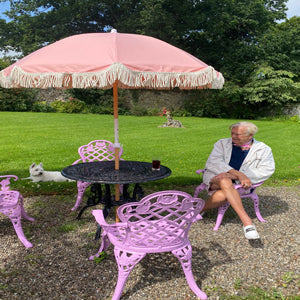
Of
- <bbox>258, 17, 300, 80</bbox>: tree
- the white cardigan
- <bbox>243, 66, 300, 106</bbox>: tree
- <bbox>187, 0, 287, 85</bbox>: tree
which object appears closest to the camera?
the white cardigan

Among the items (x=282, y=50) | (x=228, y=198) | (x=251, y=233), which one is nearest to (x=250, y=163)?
(x=228, y=198)

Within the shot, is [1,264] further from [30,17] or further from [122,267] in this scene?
[30,17]

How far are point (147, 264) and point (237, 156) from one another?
1.93m

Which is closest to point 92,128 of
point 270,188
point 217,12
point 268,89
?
point 270,188

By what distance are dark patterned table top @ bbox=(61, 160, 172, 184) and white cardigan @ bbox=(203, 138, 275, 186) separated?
0.68 m

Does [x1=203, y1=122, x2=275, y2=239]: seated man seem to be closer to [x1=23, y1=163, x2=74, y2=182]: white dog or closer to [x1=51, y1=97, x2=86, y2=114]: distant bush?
[x1=23, y1=163, x2=74, y2=182]: white dog

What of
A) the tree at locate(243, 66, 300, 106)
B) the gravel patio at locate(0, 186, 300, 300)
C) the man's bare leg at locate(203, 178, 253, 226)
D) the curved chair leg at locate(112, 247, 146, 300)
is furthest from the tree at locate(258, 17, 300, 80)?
the curved chair leg at locate(112, 247, 146, 300)

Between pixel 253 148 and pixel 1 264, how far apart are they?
321cm

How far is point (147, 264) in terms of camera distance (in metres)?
2.93

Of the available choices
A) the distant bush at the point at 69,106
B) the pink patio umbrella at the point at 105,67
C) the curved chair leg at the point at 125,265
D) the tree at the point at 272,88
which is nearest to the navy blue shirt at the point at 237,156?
the pink patio umbrella at the point at 105,67

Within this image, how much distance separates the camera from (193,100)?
2614 cm

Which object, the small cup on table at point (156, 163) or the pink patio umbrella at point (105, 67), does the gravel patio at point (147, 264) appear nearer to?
the small cup on table at point (156, 163)

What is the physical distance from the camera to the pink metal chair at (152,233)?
2235 millimetres

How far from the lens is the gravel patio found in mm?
2531
